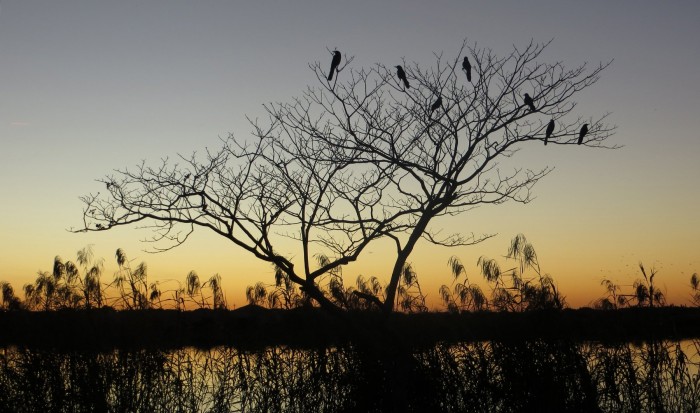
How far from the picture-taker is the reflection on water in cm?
939

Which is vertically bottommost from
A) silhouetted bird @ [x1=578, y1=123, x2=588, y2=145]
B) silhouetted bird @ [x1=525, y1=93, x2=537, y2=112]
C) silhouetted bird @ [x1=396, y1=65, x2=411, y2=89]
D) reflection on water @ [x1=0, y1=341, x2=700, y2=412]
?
reflection on water @ [x1=0, y1=341, x2=700, y2=412]

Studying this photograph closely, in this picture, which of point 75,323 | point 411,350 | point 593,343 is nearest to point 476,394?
point 411,350

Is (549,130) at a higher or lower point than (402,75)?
lower

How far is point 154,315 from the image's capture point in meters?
11.1

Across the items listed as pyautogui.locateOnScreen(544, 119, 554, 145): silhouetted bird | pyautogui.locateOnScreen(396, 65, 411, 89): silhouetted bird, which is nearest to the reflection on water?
pyautogui.locateOnScreen(544, 119, 554, 145): silhouetted bird

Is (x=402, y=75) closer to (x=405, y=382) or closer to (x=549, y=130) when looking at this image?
(x=549, y=130)

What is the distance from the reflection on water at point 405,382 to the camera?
9391 millimetres

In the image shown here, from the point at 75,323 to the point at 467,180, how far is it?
5.76 meters

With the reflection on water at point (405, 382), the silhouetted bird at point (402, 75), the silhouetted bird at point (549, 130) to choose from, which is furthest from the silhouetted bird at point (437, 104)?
A: the reflection on water at point (405, 382)

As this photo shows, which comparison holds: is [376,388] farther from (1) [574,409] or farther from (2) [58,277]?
(2) [58,277]

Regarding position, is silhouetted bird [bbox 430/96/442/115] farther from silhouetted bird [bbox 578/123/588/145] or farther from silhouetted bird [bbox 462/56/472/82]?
silhouetted bird [bbox 578/123/588/145]

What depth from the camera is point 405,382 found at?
31.2 feet

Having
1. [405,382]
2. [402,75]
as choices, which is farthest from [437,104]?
[405,382]

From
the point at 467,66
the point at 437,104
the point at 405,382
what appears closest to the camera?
the point at 405,382
